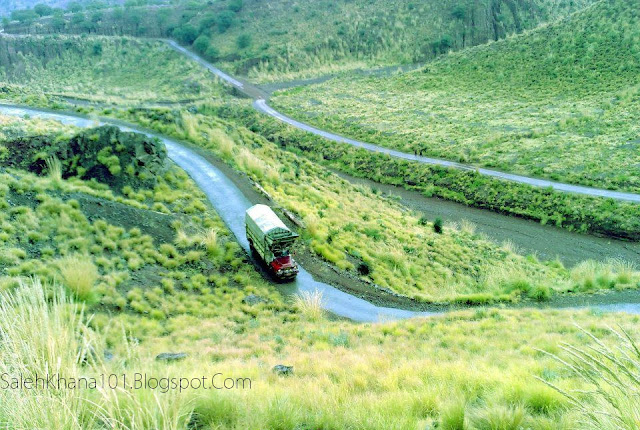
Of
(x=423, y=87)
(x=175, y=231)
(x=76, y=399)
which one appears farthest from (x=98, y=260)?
(x=423, y=87)

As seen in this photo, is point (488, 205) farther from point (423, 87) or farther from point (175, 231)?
point (423, 87)

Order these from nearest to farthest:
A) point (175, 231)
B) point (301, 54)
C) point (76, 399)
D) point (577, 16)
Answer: point (76, 399)
point (175, 231)
point (577, 16)
point (301, 54)

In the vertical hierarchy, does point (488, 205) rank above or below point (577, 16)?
below

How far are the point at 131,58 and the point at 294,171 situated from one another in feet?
218

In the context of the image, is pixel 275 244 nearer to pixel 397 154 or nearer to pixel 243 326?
pixel 243 326

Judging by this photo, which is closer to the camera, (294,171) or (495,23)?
(294,171)

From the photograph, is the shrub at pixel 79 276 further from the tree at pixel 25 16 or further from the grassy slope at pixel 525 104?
the tree at pixel 25 16

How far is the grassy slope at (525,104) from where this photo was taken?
118ft

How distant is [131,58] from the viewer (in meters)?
81.0

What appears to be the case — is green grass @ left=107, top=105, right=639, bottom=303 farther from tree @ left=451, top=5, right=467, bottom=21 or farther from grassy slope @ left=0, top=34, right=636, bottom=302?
tree @ left=451, top=5, right=467, bottom=21

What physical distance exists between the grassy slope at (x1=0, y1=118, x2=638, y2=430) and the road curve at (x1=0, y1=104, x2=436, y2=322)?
91 centimetres

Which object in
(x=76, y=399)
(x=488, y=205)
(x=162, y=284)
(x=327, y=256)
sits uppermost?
(x=76, y=399)

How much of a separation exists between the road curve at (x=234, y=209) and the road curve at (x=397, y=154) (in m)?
20.8

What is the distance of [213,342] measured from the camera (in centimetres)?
1128
